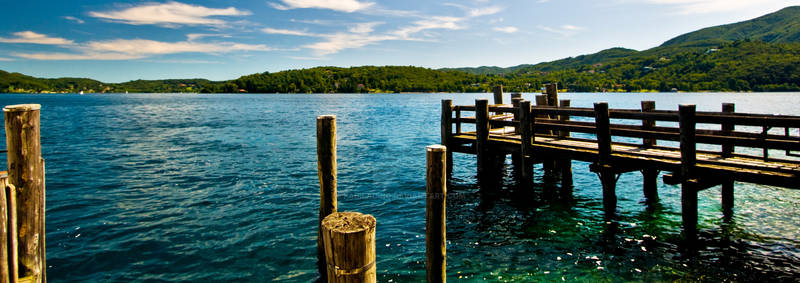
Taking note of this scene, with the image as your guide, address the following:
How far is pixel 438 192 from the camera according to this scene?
18.5 ft

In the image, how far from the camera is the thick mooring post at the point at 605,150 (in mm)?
9859

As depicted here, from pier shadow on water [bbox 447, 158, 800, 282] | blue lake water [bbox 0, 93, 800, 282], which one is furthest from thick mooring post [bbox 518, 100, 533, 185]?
blue lake water [bbox 0, 93, 800, 282]

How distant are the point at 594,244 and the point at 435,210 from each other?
226 inches

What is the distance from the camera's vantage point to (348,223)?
353cm

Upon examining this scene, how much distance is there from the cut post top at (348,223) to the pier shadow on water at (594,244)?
5031 millimetres

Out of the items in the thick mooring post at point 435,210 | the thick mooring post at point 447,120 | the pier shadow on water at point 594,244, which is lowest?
the pier shadow on water at point 594,244

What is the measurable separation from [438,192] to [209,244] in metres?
6.81

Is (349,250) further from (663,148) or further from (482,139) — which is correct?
(663,148)

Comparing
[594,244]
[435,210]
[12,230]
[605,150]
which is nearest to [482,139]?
[605,150]

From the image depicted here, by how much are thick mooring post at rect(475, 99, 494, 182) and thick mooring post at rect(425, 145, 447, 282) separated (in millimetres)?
7713

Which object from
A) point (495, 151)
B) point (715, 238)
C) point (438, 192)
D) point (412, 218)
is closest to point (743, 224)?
point (715, 238)

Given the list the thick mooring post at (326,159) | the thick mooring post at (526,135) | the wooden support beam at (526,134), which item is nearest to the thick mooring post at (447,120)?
the thick mooring post at (526,135)

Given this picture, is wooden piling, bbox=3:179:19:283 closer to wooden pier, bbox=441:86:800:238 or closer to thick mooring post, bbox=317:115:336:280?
thick mooring post, bbox=317:115:336:280

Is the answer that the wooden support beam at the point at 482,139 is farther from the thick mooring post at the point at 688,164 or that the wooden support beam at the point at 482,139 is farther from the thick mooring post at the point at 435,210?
the thick mooring post at the point at 435,210
